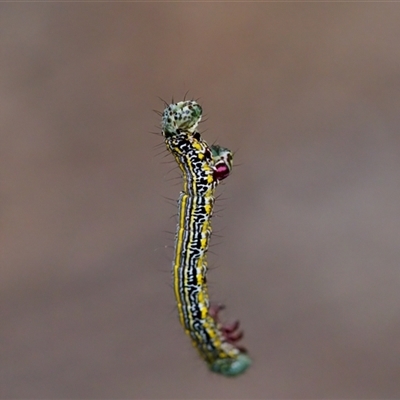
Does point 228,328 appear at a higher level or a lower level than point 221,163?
lower

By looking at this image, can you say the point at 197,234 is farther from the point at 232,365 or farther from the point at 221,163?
the point at 232,365

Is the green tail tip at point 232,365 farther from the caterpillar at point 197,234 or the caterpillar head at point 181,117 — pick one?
the caterpillar head at point 181,117

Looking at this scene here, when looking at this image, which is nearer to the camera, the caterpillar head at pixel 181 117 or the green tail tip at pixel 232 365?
the caterpillar head at pixel 181 117

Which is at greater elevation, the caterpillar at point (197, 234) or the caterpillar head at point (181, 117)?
the caterpillar head at point (181, 117)

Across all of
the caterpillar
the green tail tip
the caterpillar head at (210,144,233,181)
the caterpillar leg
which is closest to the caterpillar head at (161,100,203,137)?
the caterpillar

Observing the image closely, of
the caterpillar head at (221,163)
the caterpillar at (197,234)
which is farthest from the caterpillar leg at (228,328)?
the caterpillar head at (221,163)

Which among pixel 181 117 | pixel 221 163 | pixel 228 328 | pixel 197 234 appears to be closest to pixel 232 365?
pixel 228 328

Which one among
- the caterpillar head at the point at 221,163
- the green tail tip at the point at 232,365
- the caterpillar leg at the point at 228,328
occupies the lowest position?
the green tail tip at the point at 232,365

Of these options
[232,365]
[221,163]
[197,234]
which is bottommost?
[232,365]
